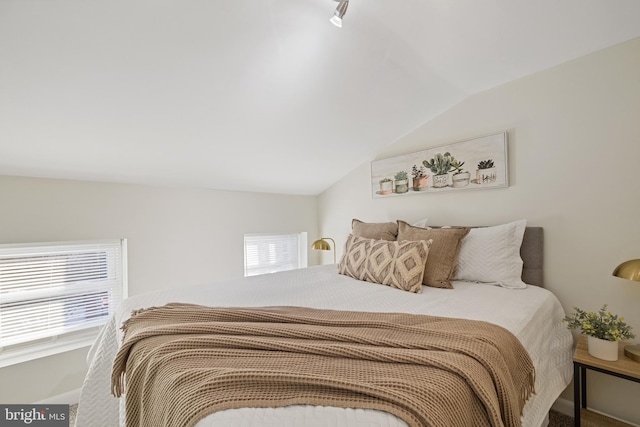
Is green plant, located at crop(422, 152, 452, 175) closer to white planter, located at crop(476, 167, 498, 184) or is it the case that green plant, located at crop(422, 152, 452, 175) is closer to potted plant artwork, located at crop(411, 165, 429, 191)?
potted plant artwork, located at crop(411, 165, 429, 191)

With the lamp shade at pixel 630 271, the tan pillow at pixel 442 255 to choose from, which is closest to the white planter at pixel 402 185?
the tan pillow at pixel 442 255

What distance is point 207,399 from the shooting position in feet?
2.24

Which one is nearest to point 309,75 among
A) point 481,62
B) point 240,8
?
point 240,8

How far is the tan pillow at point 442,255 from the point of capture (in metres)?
1.91

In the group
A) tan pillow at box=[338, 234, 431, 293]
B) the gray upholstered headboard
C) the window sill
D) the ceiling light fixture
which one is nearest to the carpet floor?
the window sill

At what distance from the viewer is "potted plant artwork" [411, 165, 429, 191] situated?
2637 millimetres

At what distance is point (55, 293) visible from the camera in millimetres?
2160

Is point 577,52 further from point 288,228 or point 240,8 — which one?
point 288,228

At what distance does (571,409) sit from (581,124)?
182cm

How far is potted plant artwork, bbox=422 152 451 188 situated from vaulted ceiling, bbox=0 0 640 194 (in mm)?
453

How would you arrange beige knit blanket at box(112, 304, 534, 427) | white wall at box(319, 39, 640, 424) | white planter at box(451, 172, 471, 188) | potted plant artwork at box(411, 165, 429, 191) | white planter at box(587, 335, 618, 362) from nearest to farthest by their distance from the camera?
beige knit blanket at box(112, 304, 534, 427)
white planter at box(587, 335, 618, 362)
white wall at box(319, 39, 640, 424)
white planter at box(451, 172, 471, 188)
potted plant artwork at box(411, 165, 429, 191)

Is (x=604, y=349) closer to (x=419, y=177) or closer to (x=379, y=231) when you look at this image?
(x=379, y=231)

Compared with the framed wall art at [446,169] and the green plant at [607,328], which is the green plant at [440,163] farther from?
the green plant at [607,328]

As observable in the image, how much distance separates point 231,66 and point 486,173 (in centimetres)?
197
